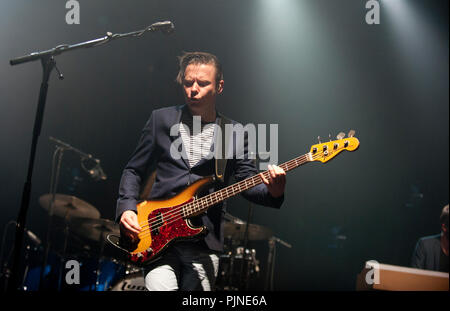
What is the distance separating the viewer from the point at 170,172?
8.00 feet

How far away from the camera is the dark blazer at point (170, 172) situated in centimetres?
235

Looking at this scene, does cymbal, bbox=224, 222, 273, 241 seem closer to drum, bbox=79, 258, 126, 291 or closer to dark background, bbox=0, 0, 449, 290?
dark background, bbox=0, 0, 449, 290

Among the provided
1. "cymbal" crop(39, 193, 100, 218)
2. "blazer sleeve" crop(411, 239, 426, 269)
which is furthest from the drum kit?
"blazer sleeve" crop(411, 239, 426, 269)

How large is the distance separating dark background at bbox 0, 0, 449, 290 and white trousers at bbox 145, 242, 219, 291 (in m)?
1.19

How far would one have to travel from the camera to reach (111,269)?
412cm

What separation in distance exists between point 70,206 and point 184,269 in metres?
2.18

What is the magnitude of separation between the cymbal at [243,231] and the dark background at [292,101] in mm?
290

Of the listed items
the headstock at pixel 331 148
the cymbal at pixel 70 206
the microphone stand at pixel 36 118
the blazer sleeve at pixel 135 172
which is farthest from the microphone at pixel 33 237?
the headstock at pixel 331 148

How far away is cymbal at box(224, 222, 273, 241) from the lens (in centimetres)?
429

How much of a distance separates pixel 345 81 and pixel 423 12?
1.51m
